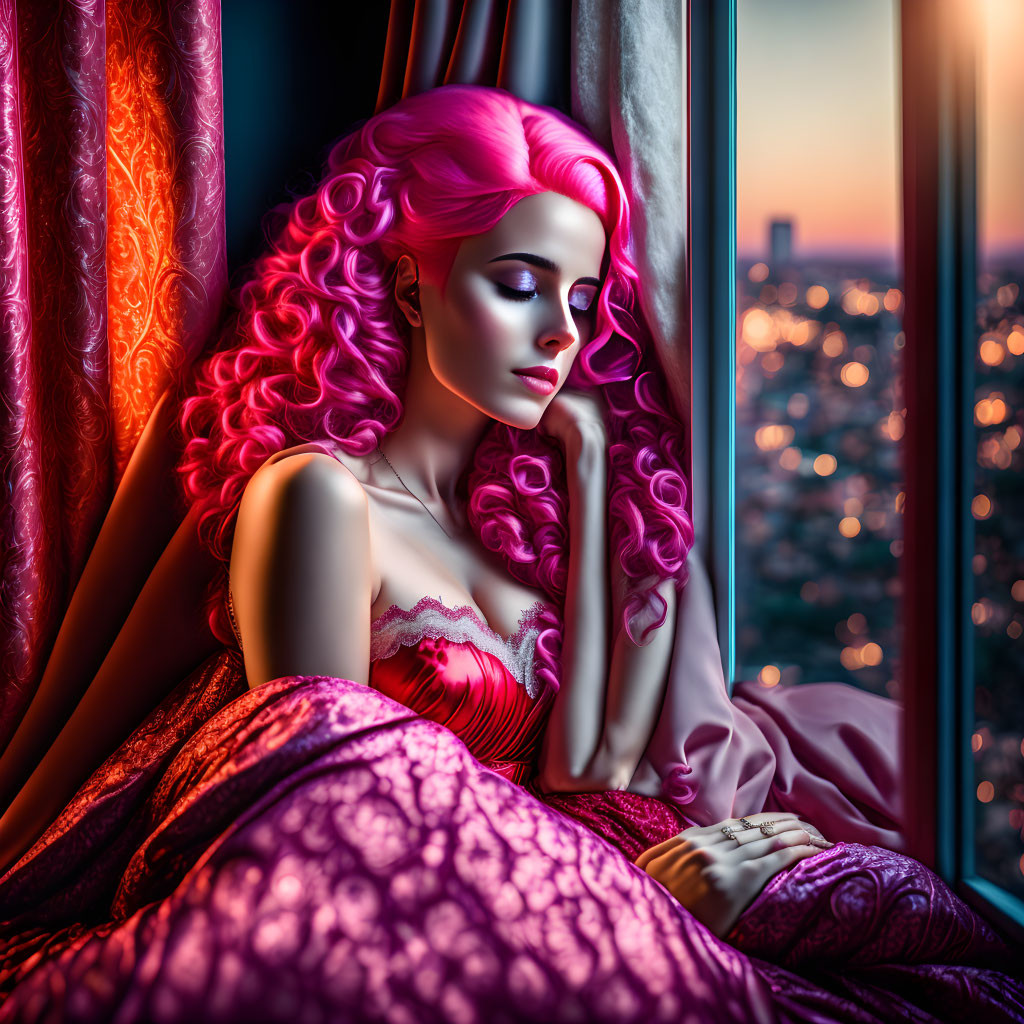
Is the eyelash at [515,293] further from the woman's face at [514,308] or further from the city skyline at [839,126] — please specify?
the city skyline at [839,126]

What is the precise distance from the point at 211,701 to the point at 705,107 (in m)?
1.32

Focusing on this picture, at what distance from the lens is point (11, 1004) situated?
→ 76 cm

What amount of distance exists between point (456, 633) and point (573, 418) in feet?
1.40

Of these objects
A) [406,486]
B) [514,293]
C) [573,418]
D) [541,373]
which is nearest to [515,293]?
[514,293]

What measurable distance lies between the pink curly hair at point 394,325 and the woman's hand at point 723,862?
0.35m

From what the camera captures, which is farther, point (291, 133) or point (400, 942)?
point (291, 133)

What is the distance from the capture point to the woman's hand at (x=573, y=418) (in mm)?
1400

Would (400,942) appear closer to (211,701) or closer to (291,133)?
(211,701)

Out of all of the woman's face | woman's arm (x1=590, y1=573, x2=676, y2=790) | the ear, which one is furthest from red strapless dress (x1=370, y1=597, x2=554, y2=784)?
the ear

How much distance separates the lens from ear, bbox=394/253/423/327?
130cm

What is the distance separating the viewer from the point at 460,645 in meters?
1.24

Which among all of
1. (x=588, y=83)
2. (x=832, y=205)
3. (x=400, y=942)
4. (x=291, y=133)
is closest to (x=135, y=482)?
(x=291, y=133)

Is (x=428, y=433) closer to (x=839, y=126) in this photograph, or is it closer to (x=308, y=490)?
(x=308, y=490)

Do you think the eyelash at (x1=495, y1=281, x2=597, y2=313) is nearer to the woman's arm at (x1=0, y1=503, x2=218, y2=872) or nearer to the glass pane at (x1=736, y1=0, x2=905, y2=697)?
the glass pane at (x1=736, y1=0, x2=905, y2=697)
